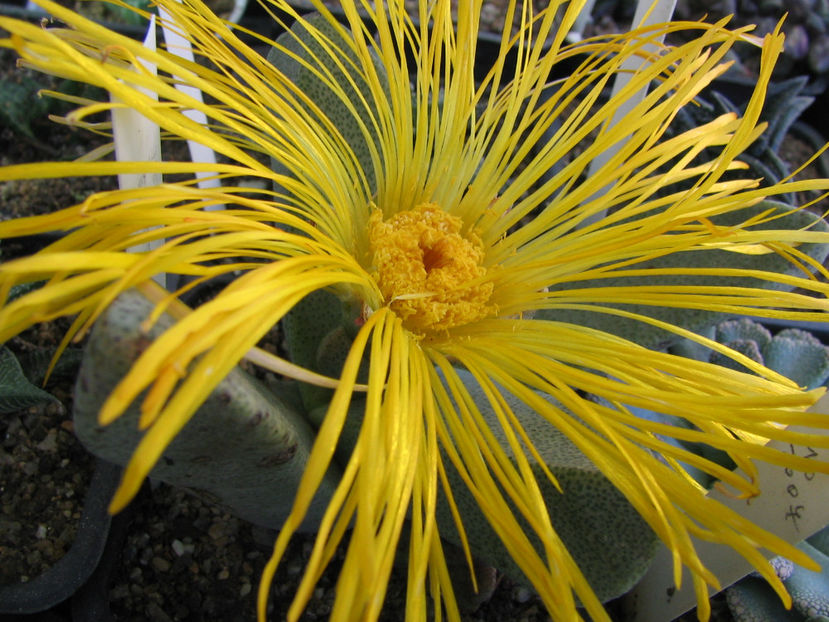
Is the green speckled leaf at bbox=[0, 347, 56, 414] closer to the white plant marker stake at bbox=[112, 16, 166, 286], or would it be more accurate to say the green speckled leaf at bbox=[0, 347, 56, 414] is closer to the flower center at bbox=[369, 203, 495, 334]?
the white plant marker stake at bbox=[112, 16, 166, 286]

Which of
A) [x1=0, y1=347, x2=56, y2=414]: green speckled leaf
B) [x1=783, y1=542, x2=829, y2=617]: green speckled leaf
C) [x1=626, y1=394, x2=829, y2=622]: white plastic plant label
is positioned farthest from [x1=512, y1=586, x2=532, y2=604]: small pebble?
[x1=0, y1=347, x2=56, y2=414]: green speckled leaf

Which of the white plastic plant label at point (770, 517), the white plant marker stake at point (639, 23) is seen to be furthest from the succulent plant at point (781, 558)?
the white plant marker stake at point (639, 23)

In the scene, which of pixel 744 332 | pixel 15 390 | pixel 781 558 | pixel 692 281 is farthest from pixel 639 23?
pixel 15 390

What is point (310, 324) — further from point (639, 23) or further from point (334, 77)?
point (639, 23)

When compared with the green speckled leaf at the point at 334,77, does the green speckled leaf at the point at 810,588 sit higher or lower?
lower

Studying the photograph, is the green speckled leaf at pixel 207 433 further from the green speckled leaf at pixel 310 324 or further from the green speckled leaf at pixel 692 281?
the green speckled leaf at pixel 692 281

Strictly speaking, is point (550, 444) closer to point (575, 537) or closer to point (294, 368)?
point (575, 537)
